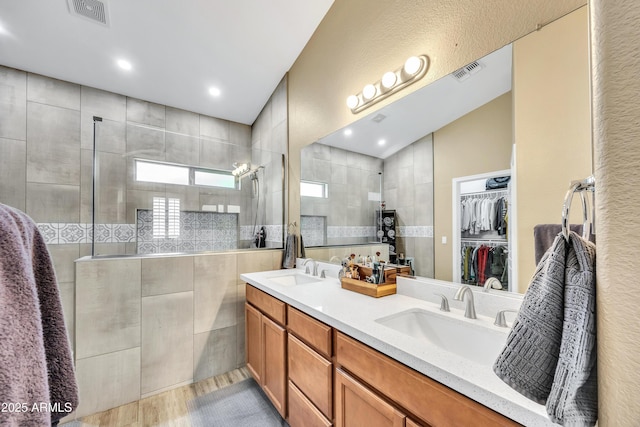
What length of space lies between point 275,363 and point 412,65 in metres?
2.00

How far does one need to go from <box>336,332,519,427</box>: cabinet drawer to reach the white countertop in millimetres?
24

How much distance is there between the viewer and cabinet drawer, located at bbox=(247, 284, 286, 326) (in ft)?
5.33

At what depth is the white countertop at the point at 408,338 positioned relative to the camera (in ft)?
→ 2.01

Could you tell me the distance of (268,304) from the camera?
1803 mm

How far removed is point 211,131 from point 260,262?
77.9 inches

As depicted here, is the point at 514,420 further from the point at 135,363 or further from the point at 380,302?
the point at 135,363

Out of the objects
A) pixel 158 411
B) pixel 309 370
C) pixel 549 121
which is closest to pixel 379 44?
pixel 549 121

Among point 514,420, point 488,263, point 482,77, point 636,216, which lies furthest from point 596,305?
point 482,77

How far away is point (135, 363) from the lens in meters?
2.02

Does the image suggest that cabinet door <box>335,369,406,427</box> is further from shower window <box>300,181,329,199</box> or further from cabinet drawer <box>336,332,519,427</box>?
shower window <box>300,181,329,199</box>

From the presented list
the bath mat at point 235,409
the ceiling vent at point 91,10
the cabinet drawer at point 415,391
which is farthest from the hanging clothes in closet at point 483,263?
the ceiling vent at point 91,10

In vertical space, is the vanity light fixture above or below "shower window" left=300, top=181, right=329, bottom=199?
above

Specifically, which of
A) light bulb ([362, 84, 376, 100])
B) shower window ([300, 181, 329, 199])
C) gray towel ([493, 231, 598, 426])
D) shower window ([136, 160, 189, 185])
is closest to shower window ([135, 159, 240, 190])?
shower window ([136, 160, 189, 185])

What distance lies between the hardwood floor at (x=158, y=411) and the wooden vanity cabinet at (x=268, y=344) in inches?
18.7
